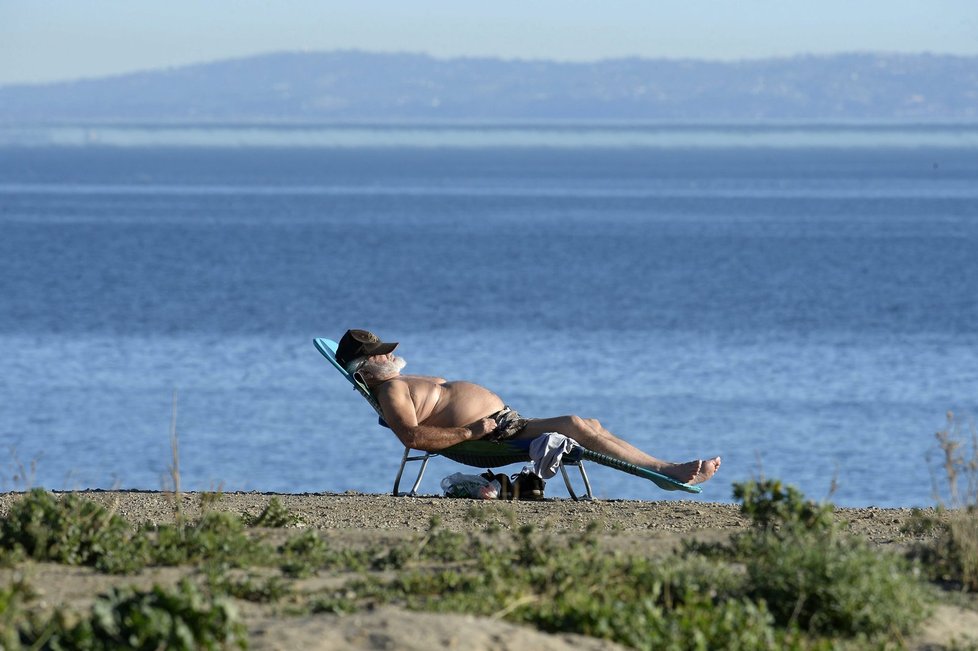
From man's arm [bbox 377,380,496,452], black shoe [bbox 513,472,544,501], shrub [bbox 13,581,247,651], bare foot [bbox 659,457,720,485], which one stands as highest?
shrub [bbox 13,581,247,651]

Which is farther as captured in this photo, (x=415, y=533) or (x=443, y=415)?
(x=443, y=415)

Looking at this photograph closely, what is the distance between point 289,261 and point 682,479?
118ft

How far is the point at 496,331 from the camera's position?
83.3 feet

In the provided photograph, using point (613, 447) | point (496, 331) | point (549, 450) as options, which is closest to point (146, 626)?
point (549, 450)

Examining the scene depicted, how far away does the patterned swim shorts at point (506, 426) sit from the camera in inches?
308

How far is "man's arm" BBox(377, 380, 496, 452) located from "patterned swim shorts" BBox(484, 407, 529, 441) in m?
0.04

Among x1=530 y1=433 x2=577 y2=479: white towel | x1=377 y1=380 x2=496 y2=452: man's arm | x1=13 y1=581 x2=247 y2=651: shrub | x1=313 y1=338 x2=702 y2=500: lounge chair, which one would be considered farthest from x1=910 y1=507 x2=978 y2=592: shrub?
x1=377 y1=380 x2=496 y2=452: man's arm

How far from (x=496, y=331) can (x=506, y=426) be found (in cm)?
1754

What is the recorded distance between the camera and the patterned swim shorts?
7812 mm

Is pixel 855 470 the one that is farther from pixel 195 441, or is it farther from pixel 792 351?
pixel 792 351

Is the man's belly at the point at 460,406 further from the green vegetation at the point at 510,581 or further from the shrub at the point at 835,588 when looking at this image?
the shrub at the point at 835,588

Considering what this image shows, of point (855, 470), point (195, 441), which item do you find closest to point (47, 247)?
point (195, 441)

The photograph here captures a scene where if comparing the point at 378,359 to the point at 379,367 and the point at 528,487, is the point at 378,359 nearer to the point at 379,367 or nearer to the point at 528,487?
the point at 379,367

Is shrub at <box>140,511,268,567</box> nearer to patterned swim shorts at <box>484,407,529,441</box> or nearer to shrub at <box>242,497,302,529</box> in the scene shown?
shrub at <box>242,497,302,529</box>
